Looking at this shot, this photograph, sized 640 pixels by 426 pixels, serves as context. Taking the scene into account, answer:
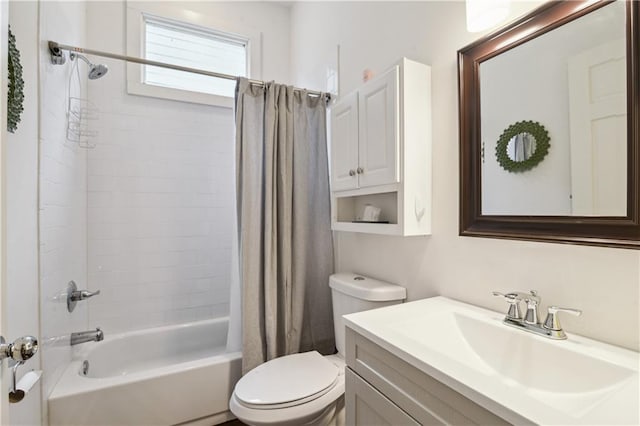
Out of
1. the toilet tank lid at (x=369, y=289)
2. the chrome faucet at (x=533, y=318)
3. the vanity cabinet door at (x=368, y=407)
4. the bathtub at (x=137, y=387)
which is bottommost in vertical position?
the bathtub at (x=137, y=387)

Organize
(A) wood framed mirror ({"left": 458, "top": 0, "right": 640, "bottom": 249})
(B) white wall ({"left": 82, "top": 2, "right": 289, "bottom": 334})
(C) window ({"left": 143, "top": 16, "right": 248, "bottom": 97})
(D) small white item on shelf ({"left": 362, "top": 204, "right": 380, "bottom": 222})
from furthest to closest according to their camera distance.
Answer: (C) window ({"left": 143, "top": 16, "right": 248, "bottom": 97}) → (B) white wall ({"left": 82, "top": 2, "right": 289, "bottom": 334}) → (D) small white item on shelf ({"left": 362, "top": 204, "right": 380, "bottom": 222}) → (A) wood framed mirror ({"left": 458, "top": 0, "right": 640, "bottom": 249})

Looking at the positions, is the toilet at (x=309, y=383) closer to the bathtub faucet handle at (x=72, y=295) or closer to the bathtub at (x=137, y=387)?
the bathtub at (x=137, y=387)

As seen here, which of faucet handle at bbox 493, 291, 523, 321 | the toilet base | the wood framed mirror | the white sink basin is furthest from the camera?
the toilet base

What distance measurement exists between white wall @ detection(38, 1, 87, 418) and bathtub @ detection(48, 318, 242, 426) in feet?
0.36

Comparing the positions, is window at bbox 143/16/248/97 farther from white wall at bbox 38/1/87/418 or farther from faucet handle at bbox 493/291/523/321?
faucet handle at bbox 493/291/523/321

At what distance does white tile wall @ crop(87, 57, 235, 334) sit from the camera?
2080mm

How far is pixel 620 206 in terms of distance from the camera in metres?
0.78

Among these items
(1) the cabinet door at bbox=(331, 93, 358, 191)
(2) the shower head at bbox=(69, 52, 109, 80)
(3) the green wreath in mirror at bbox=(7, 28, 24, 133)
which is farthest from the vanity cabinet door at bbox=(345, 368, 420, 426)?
(2) the shower head at bbox=(69, 52, 109, 80)

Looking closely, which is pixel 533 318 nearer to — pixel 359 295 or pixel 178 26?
pixel 359 295

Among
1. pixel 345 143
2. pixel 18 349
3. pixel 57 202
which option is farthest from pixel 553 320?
pixel 57 202

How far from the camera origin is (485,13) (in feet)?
3.34

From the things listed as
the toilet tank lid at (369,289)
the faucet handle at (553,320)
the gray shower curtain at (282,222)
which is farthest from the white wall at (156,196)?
the faucet handle at (553,320)

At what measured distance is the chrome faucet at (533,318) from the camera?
0.84m

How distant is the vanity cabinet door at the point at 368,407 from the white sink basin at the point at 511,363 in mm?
158
